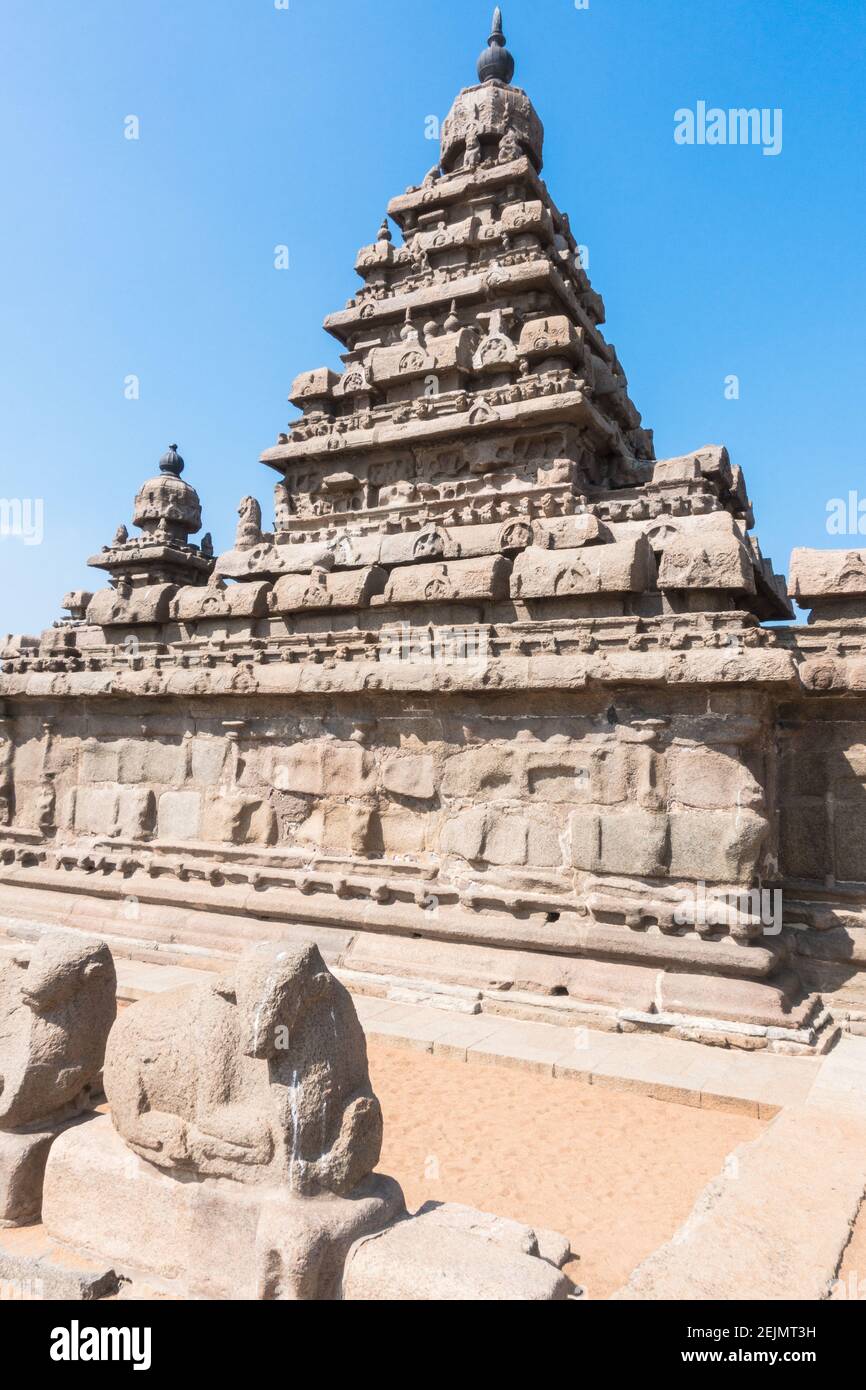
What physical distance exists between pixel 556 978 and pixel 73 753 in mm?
7172

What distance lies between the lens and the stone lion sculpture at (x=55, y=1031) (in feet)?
13.6

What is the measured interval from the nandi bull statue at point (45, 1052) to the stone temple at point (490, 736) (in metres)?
3.90

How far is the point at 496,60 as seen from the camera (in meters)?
17.4

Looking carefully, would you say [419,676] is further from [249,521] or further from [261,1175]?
[249,521]

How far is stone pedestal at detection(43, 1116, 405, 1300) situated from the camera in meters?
3.13

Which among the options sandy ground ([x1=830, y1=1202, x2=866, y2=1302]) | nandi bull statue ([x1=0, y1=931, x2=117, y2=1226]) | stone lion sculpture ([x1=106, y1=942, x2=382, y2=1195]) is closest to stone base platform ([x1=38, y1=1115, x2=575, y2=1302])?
stone lion sculpture ([x1=106, y1=942, x2=382, y2=1195])

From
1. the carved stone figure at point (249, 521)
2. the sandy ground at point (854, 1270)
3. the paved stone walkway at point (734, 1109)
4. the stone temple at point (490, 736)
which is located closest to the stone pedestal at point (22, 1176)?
the paved stone walkway at point (734, 1109)

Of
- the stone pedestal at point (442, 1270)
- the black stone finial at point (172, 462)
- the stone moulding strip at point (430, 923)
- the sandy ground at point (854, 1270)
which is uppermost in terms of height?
the black stone finial at point (172, 462)

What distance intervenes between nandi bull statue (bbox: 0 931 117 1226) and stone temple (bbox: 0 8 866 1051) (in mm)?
Answer: 3903

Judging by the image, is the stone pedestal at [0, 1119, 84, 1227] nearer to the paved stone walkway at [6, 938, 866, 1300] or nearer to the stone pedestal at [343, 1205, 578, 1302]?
the paved stone walkway at [6, 938, 866, 1300]

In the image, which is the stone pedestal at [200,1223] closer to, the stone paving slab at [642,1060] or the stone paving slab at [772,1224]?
the stone paving slab at [772,1224]

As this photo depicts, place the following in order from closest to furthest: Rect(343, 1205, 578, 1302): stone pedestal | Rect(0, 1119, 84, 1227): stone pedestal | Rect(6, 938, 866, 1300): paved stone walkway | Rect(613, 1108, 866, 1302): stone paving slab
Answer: Rect(343, 1205, 578, 1302): stone pedestal → Rect(613, 1108, 866, 1302): stone paving slab → Rect(6, 938, 866, 1300): paved stone walkway → Rect(0, 1119, 84, 1227): stone pedestal
